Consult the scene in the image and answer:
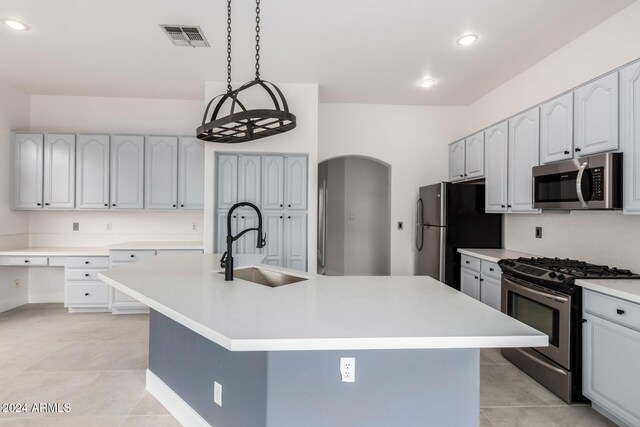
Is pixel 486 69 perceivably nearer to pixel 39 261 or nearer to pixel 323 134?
pixel 323 134

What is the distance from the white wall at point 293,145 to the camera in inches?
160

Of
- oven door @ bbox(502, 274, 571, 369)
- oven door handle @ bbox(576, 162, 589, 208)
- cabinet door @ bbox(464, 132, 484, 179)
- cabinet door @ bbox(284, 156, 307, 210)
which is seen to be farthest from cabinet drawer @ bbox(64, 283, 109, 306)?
oven door handle @ bbox(576, 162, 589, 208)

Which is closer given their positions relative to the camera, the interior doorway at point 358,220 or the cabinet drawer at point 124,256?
the cabinet drawer at point 124,256

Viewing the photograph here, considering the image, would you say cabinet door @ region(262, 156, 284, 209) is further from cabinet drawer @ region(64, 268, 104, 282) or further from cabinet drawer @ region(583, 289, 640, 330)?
cabinet drawer @ region(583, 289, 640, 330)

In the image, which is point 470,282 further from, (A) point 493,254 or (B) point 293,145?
(B) point 293,145

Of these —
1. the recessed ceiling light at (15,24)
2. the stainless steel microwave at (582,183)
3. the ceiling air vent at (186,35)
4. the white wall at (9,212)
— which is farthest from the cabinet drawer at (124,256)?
the stainless steel microwave at (582,183)

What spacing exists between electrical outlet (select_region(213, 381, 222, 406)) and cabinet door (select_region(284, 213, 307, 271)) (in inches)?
94.3

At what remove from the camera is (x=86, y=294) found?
13.7 ft

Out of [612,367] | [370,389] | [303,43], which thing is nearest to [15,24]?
[303,43]

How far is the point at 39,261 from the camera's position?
13.4ft

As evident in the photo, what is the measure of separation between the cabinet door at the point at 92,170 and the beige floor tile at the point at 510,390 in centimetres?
476

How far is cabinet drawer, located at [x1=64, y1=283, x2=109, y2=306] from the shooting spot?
4.16m

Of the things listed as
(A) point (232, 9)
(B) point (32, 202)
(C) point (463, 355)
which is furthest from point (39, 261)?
(C) point (463, 355)

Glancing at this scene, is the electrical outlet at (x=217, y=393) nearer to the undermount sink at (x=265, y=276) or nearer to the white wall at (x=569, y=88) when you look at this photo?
the undermount sink at (x=265, y=276)
